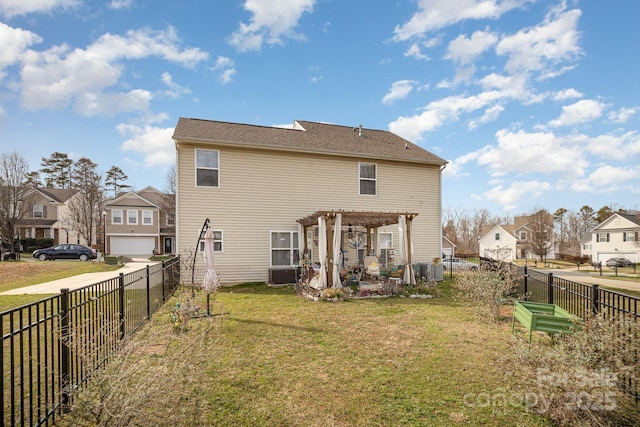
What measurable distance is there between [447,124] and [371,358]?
12.9 m

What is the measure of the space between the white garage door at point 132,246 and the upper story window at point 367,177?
86.5 ft

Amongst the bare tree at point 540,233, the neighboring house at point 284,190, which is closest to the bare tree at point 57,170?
the neighboring house at point 284,190

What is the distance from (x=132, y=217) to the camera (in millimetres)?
30797

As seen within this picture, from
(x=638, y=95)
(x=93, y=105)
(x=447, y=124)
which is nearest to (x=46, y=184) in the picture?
(x=93, y=105)

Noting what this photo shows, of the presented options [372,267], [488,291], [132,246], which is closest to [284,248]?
[372,267]

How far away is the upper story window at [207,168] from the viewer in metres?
12.3

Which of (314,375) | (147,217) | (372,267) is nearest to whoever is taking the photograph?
(314,375)

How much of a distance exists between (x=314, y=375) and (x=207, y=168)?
10.2 m

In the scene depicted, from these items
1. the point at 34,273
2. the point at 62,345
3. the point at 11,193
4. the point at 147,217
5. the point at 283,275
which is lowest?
the point at 34,273

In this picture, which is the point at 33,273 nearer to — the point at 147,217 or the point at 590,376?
the point at 147,217

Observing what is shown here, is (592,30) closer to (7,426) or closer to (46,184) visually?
(7,426)

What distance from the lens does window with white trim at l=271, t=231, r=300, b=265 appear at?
1310 centimetres

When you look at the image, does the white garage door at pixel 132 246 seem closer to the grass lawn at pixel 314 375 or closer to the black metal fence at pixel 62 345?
the black metal fence at pixel 62 345

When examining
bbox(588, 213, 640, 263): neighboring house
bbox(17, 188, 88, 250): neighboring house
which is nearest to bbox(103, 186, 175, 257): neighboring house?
bbox(17, 188, 88, 250): neighboring house
